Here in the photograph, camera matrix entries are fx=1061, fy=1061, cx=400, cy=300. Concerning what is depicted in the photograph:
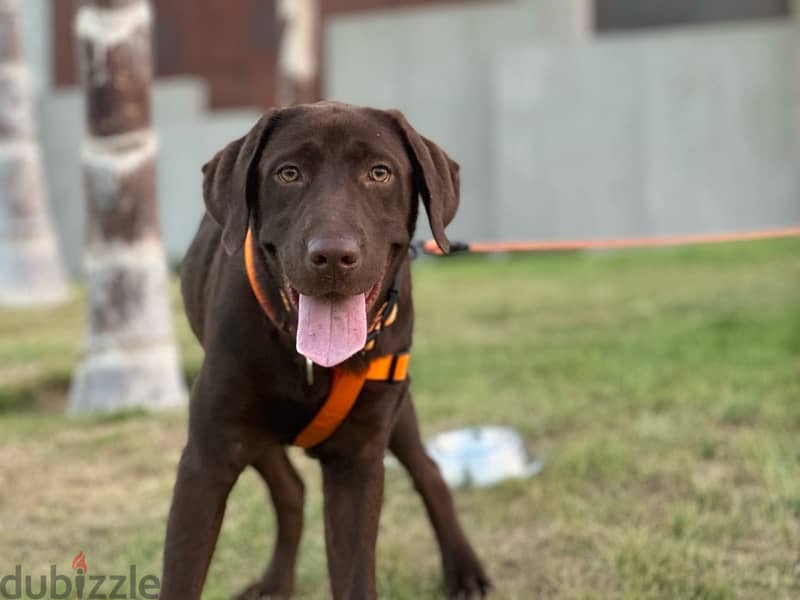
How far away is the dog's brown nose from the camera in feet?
7.45

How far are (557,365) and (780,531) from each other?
3092 millimetres

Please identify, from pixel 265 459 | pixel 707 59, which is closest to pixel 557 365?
pixel 265 459

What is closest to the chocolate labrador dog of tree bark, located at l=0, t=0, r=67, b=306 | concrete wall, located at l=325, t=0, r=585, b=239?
tree bark, located at l=0, t=0, r=67, b=306

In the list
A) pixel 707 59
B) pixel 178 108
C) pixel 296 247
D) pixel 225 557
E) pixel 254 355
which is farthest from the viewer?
pixel 178 108

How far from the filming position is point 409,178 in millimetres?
2646

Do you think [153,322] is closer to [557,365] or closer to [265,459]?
[557,365]

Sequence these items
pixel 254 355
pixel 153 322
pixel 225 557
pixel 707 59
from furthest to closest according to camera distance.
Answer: pixel 707 59, pixel 153 322, pixel 225 557, pixel 254 355

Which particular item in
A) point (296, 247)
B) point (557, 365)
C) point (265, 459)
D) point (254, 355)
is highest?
point (296, 247)

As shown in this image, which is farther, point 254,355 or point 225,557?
point 225,557

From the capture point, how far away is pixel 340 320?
2406mm

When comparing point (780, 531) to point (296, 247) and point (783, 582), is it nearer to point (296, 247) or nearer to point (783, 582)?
point (783, 582)

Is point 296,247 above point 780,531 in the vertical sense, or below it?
above

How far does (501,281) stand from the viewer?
11992 millimetres

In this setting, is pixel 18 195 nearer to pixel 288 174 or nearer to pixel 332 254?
pixel 288 174
